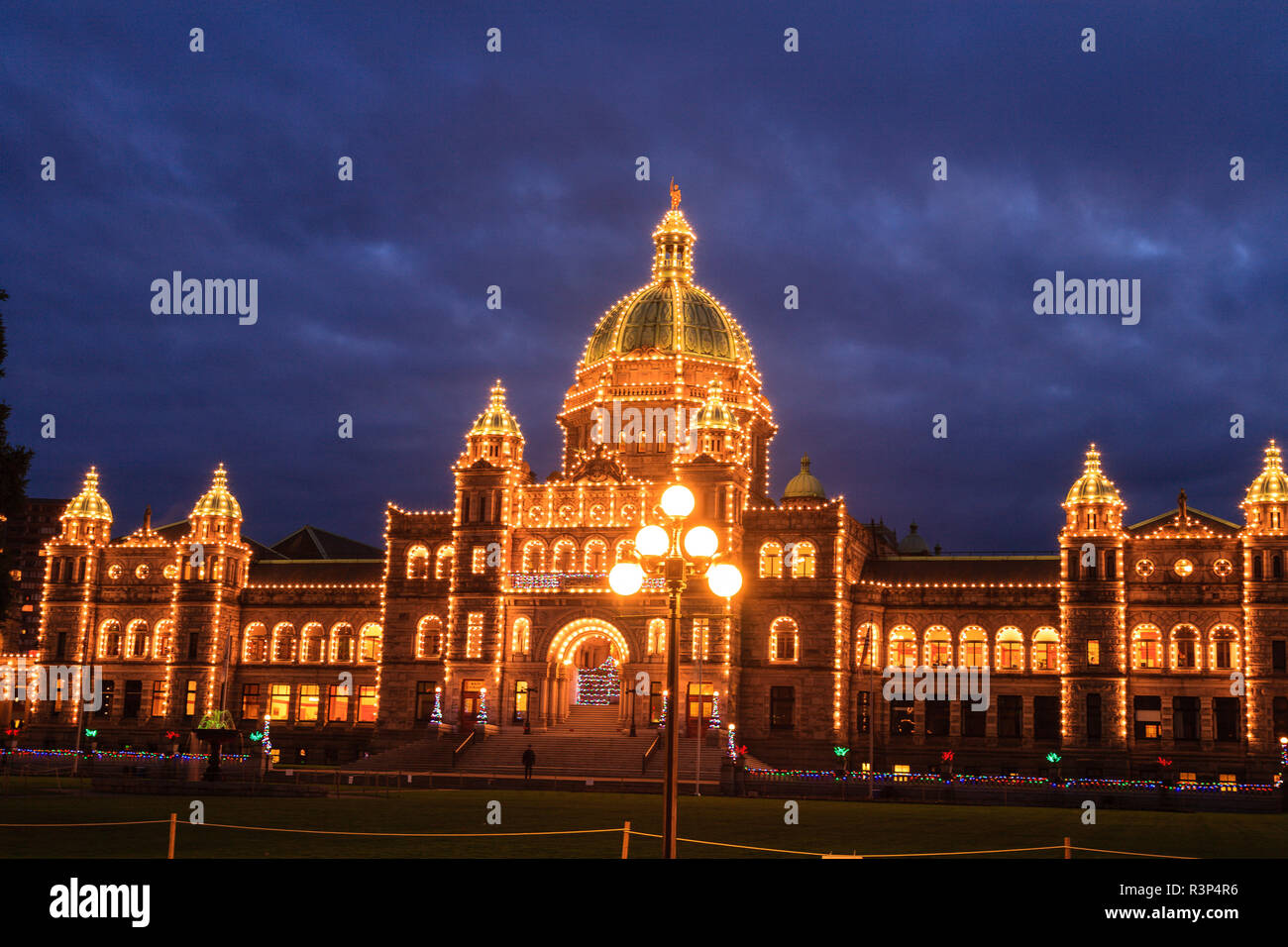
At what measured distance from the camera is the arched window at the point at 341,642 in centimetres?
9375

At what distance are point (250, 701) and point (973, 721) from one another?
4848cm

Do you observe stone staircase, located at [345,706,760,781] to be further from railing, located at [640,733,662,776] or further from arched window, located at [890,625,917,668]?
arched window, located at [890,625,917,668]

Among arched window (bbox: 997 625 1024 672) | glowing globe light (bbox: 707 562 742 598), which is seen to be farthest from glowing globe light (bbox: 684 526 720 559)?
arched window (bbox: 997 625 1024 672)

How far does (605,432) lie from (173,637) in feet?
106

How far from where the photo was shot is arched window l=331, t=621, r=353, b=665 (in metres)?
93.8

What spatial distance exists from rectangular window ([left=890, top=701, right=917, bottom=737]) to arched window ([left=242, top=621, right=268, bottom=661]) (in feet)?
141

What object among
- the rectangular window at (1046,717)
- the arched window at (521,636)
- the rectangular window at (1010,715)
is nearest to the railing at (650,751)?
the arched window at (521,636)

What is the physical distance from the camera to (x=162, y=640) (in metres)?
94.2

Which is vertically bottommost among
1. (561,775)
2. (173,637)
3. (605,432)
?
(561,775)

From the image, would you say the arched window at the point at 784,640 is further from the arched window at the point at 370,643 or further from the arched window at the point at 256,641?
the arched window at the point at 256,641

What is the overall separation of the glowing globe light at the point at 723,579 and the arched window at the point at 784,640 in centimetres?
5798
